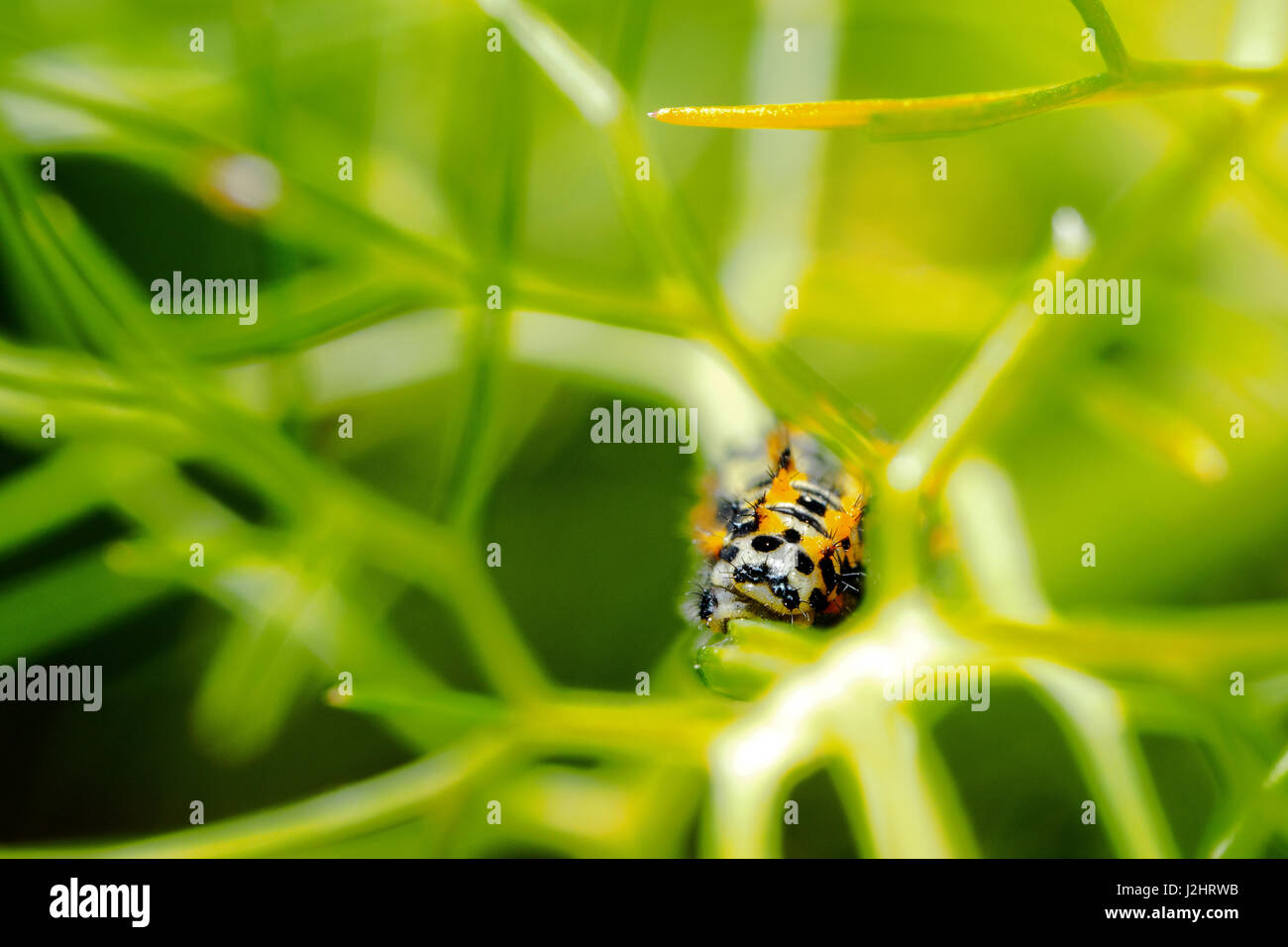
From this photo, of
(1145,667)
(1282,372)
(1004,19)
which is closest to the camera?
(1145,667)

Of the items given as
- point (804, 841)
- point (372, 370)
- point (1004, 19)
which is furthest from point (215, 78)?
point (804, 841)

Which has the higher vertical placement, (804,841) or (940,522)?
(940,522)

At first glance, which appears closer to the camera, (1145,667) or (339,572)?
(1145,667)

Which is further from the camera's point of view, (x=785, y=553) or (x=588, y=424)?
(x=588, y=424)

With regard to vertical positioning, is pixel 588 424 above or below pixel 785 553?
above

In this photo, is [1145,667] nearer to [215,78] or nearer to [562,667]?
[562,667]
